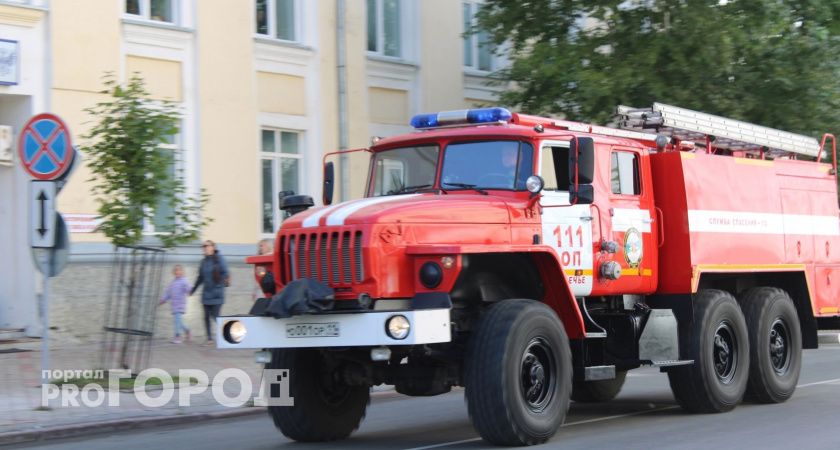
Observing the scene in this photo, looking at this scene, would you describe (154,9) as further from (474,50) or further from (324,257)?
(324,257)

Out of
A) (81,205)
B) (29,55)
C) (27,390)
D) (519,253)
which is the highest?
(29,55)

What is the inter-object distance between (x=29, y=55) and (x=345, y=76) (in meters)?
6.66

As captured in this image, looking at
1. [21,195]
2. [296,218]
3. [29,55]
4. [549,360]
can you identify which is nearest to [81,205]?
[21,195]

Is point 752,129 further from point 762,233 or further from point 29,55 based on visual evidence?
point 29,55

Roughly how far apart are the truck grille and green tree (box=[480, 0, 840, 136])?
1146 centimetres

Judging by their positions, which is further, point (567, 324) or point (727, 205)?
point (727, 205)

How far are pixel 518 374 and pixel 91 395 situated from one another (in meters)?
6.25

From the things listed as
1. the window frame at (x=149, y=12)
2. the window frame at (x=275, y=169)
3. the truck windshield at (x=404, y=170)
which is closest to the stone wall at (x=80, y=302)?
the window frame at (x=275, y=169)

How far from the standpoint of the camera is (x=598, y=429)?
10781 millimetres

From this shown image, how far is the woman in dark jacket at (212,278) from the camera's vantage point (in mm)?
18688

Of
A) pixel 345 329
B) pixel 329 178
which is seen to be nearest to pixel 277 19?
pixel 329 178

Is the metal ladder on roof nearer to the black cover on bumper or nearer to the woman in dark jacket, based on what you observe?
the black cover on bumper

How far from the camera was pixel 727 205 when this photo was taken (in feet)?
40.8

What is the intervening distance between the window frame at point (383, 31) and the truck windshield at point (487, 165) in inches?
539
